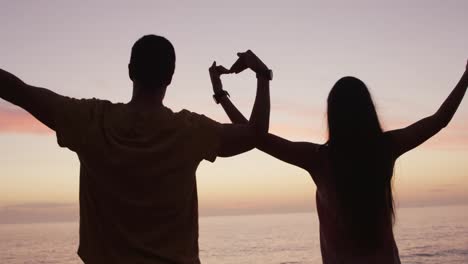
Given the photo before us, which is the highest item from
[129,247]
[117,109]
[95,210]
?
[117,109]

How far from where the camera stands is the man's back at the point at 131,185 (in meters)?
2.36

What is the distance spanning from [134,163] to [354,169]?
1554 mm

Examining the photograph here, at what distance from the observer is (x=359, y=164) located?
10.7 feet

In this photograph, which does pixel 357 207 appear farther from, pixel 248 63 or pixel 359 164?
pixel 248 63

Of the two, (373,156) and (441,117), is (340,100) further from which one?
(441,117)

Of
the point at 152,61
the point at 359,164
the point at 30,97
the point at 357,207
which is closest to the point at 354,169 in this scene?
the point at 359,164

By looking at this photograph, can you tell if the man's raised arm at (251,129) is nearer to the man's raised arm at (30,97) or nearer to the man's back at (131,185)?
the man's back at (131,185)

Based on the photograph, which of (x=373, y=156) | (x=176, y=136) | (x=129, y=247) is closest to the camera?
(x=129, y=247)

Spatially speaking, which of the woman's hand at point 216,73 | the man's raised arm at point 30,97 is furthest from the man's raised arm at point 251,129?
the man's raised arm at point 30,97

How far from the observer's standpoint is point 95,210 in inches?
95.0

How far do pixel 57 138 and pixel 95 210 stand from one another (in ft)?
1.33

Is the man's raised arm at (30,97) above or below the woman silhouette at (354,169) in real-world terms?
above

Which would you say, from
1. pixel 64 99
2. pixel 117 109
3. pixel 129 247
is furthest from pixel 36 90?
pixel 129 247

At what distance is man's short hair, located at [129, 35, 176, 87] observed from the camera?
254cm
